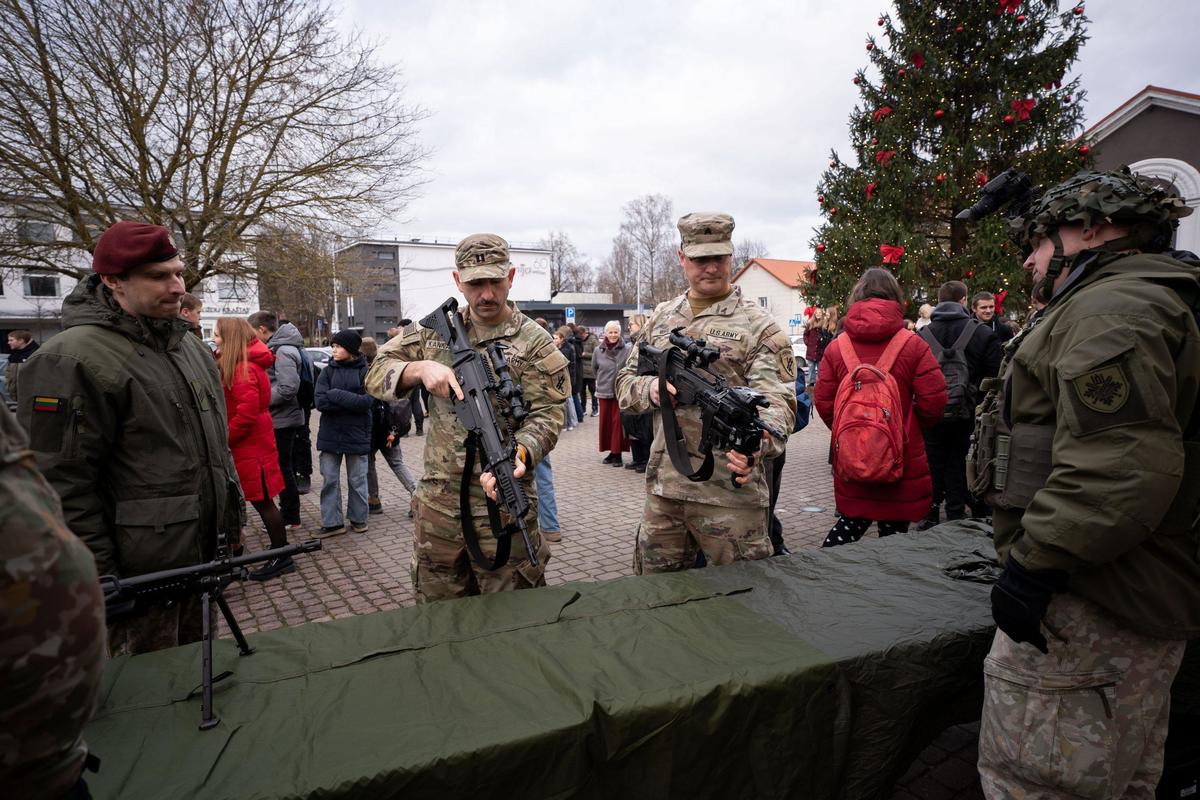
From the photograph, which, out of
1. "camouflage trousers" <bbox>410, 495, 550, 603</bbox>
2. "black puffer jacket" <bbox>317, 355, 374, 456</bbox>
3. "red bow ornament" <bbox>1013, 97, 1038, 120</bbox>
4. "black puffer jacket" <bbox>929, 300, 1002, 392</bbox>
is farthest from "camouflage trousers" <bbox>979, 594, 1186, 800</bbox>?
"red bow ornament" <bbox>1013, 97, 1038, 120</bbox>

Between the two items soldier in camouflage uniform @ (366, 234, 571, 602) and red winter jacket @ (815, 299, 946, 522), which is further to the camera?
red winter jacket @ (815, 299, 946, 522)

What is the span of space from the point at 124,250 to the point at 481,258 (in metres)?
1.34

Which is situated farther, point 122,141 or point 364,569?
point 122,141

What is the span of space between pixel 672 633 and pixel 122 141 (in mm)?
15429

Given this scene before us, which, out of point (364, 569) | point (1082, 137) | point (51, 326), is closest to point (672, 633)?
point (364, 569)

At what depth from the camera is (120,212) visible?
12.9 metres

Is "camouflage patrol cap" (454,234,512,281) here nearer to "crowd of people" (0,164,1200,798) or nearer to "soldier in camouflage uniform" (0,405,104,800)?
"crowd of people" (0,164,1200,798)

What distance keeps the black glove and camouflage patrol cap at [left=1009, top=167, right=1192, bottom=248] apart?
3.36 ft

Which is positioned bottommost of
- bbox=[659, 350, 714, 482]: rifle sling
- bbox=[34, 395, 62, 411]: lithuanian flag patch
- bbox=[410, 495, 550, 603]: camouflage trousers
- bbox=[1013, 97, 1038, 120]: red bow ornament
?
bbox=[410, 495, 550, 603]: camouflage trousers

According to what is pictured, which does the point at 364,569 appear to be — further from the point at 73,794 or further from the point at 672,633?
the point at 73,794

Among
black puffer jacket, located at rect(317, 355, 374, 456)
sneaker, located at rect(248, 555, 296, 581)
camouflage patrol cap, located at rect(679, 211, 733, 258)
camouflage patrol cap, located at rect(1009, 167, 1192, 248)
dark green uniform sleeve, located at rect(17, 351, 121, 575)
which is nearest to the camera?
camouflage patrol cap, located at rect(1009, 167, 1192, 248)

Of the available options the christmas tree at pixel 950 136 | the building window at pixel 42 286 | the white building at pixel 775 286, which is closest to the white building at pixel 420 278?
the white building at pixel 775 286

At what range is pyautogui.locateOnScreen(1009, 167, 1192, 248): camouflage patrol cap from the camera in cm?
179

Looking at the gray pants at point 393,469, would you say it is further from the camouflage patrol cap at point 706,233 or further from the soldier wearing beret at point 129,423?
the camouflage patrol cap at point 706,233
